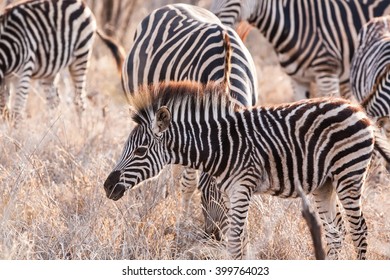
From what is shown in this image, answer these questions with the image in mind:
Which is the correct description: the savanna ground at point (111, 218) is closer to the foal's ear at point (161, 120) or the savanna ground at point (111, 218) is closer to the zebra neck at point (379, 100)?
the zebra neck at point (379, 100)

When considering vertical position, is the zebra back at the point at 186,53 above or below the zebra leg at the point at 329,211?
above

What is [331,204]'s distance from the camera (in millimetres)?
6988

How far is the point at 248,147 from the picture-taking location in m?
6.66

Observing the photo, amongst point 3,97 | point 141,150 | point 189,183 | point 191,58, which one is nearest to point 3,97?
point 3,97

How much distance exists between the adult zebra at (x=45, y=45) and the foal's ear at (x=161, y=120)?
4113 mm

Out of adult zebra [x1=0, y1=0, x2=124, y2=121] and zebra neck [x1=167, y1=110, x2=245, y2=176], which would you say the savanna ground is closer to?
zebra neck [x1=167, y1=110, x2=245, y2=176]

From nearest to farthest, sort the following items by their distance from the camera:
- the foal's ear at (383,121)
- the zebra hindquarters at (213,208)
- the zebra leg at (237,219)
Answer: the zebra leg at (237,219)
the zebra hindquarters at (213,208)
the foal's ear at (383,121)

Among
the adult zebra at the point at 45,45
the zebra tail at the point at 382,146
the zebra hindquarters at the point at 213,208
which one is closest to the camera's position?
the zebra tail at the point at 382,146

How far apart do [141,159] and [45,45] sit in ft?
17.3

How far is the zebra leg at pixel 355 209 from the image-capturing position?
21.6 feet

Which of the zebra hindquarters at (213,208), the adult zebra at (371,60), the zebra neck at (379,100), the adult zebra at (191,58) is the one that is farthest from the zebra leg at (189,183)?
the adult zebra at (371,60)

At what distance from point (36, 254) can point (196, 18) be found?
3.16 meters
